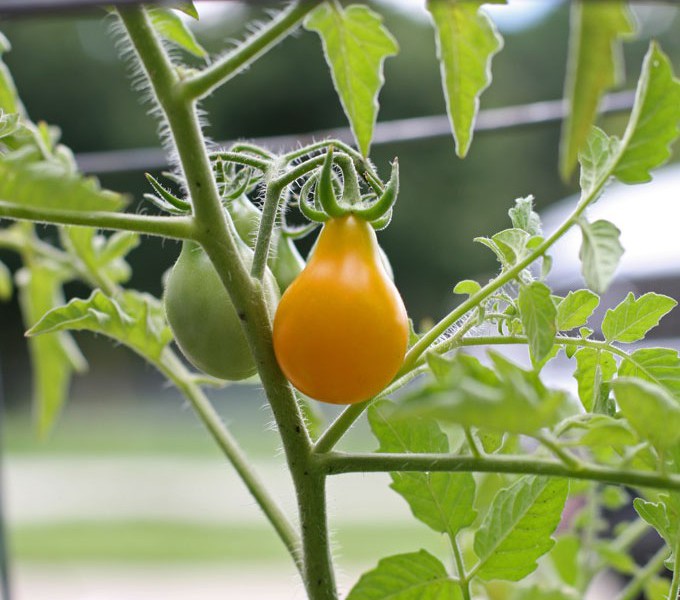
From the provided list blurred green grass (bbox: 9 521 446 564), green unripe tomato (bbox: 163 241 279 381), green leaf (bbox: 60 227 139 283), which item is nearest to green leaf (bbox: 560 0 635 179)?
green unripe tomato (bbox: 163 241 279 381)

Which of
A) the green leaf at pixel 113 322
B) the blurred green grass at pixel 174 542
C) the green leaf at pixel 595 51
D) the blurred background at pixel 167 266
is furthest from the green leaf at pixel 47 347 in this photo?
the blurred background at pixel 167 266

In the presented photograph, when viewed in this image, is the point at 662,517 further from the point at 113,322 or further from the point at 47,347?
the point at 47,347

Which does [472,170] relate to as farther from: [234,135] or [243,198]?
[243,198]

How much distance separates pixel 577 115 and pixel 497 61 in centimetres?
1386

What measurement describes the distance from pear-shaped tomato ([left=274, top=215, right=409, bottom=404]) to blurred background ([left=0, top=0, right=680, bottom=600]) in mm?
4089

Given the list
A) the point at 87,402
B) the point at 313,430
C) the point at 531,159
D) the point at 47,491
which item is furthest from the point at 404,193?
the point at 313,430

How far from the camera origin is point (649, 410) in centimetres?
26

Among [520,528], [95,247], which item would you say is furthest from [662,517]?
[95,247]

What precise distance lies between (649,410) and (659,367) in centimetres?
10

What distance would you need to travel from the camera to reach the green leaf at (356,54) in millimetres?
302

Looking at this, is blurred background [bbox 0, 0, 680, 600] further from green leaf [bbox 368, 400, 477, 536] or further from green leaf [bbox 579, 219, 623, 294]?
→ green leaf [bbox 579, 219, 623, 294]

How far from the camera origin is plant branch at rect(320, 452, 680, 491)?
271 millimetres

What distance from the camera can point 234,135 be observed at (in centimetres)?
1248

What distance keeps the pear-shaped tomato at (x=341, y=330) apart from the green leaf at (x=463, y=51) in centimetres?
6
